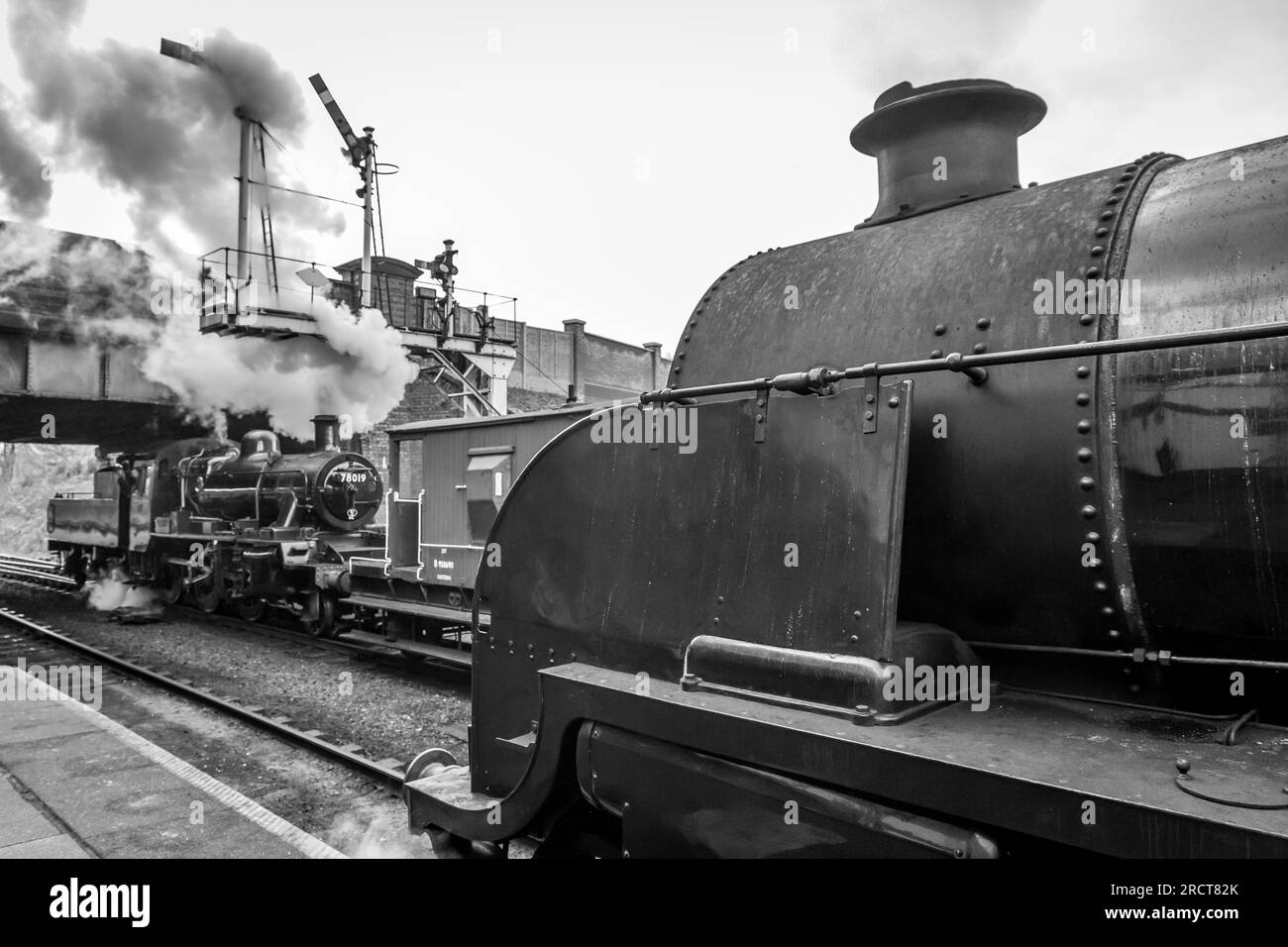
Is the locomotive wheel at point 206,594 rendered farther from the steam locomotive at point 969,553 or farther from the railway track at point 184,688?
the steam locomotive at point 969,553

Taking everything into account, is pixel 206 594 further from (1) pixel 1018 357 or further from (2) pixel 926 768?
(1) pixel 1018 357

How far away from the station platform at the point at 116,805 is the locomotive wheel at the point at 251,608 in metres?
7.39

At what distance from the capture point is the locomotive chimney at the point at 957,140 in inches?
117

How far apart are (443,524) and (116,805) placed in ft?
20.5

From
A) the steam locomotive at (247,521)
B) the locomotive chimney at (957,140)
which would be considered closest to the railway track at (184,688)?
the steam locomotive at (247,521)

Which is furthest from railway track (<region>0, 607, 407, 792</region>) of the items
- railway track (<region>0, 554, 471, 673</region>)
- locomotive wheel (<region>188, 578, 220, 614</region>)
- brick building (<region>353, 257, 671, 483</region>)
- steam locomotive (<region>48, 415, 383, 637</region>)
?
brick building (<region>353, 257, 671, 483</region>)

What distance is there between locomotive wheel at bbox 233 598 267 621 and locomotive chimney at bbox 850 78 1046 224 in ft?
44.7

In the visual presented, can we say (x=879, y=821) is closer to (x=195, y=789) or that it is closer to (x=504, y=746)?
(x=504, y=746)

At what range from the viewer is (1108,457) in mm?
2057

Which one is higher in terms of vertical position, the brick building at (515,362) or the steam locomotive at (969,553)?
the brick building at (515,362)

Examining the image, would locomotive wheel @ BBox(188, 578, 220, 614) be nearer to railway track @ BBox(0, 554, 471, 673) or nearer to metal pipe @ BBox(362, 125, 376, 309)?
railway track @ BBox(0, 554, 471, 673)

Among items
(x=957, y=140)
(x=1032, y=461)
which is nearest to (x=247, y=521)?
(x=957, y=140)

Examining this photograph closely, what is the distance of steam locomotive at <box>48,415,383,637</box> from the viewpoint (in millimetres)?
13266

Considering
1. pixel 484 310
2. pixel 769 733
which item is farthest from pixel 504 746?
pixel 484 310
